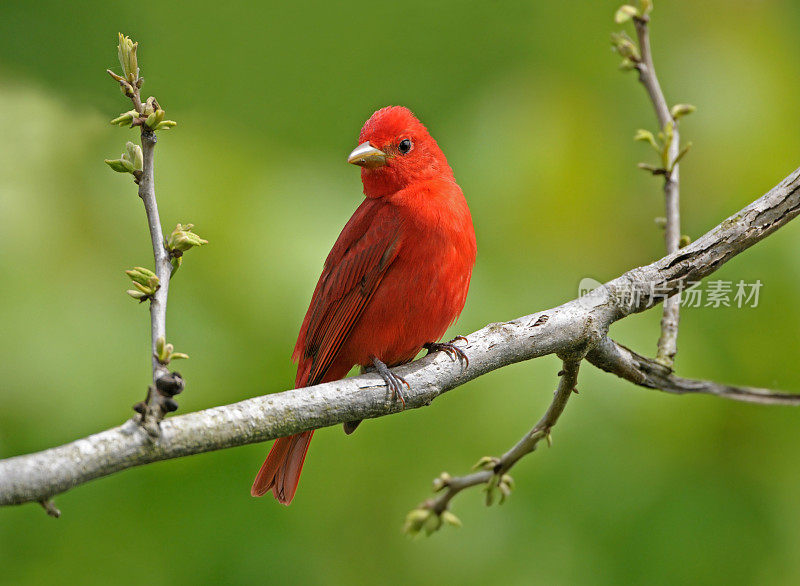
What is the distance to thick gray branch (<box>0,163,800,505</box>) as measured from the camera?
1.53 meters

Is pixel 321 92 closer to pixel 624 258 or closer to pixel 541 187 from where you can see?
pixel 541 187

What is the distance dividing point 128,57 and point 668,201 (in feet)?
5.46

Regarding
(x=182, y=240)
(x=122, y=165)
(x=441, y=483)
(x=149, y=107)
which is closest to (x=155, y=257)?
(x=182, y=240)

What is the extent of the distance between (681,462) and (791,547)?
0.53m

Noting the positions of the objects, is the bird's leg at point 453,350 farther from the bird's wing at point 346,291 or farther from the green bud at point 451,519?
the green bud at point 451,519

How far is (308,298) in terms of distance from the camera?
3.16 metres

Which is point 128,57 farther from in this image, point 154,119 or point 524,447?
point 524,447

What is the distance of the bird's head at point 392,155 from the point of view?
3.02 metres

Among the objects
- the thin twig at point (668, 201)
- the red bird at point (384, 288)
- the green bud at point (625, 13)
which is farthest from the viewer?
the red bird at point (384, 288)

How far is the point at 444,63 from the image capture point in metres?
4.35

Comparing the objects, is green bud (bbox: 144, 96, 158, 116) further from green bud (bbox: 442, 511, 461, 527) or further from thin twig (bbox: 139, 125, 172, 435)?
green bud (bbox: 442, 511, 461, 527)

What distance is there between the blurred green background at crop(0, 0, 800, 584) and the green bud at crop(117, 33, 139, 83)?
1.27 meters

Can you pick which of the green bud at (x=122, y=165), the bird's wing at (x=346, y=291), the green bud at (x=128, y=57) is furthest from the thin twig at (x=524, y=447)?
the green bud at (x=128, y=57)

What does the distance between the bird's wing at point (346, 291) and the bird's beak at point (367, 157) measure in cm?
16
